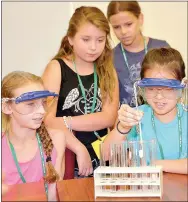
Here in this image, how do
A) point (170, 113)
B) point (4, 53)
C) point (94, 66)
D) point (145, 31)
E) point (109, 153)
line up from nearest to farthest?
point (109, 153) → point (170, 113) → point (94, 66) → point (4, 53) → point (145, 31)

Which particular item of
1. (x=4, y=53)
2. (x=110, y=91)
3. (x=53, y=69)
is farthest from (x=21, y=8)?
(x=110, y=91)

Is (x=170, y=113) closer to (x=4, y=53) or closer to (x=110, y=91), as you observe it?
(x=110, y=91)

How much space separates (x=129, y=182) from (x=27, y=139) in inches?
27.9

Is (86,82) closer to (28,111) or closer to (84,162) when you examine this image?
(84,162)

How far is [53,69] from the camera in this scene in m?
2.06

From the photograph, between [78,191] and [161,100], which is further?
[161,100]

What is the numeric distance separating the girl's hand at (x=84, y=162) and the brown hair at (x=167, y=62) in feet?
1.51

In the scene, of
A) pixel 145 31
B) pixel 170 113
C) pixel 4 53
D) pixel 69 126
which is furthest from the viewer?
pixel 145 31

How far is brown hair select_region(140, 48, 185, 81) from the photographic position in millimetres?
1670

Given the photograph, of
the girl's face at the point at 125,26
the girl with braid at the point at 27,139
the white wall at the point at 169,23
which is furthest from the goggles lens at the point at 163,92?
the white wall at the point at 169,23

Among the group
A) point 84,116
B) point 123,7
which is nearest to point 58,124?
point 84,116

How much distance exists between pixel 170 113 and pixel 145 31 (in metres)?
0.99

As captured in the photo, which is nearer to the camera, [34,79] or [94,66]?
[34,79]

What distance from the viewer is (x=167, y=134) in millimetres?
1636
